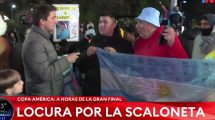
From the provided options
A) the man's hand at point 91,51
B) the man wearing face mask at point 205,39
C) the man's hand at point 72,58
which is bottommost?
the man's hand at point 72,58

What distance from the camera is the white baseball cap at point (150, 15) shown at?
3.25 m

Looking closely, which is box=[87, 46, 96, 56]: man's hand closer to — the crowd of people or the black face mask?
the crowd of people

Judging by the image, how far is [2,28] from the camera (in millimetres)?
3688

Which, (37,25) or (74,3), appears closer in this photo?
(37,25)

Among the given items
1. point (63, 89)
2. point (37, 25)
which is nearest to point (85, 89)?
point (63, 89)

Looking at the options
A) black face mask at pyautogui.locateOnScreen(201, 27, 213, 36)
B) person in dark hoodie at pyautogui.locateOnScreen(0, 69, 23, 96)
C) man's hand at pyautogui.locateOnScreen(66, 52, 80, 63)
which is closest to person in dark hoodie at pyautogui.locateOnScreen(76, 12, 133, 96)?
man's hand at pyautogui.locateOnScreen(66, 52, 80, 63)

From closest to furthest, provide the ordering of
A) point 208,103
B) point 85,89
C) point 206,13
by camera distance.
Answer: point 208,103 < point 85,89 < point 206,13

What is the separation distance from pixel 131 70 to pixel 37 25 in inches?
28.4

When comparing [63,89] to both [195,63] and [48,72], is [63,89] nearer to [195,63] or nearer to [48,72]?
[48,72]

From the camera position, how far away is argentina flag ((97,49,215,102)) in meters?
2.97

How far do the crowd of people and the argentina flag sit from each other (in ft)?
0.29

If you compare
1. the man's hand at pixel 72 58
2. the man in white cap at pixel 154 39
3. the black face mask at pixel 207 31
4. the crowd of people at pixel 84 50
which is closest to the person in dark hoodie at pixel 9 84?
the crowd of people at pixel 84 50

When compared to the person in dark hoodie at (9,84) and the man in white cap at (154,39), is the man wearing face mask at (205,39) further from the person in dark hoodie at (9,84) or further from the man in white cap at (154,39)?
the person in dark hoodie at (9,84)

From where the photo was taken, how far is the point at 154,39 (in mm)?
3320
